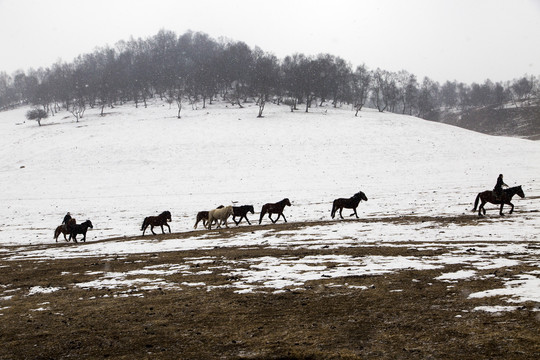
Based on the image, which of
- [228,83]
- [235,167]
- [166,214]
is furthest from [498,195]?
[228,83]

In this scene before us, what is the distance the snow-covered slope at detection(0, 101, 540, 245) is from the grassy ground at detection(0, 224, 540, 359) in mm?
16610

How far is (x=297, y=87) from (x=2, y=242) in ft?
284

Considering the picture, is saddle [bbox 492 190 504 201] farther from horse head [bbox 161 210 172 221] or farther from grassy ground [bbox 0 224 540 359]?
horse head [bbox 161 210 172 221]

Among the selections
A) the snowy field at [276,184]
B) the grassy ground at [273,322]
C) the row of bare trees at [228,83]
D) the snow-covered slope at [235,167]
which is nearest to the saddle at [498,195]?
the snowy field at [276,184]

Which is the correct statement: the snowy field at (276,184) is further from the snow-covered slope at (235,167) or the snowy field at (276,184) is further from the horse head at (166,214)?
the horse head at (166,214)

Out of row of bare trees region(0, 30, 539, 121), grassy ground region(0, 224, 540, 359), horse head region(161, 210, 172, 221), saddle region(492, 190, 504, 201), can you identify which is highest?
row of bare trees region(0, 30, 539, 121)

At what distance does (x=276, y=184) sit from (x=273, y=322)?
1531 inches

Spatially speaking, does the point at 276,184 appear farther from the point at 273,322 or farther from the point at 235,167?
the point at 273,322

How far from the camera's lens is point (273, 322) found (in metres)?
8.15

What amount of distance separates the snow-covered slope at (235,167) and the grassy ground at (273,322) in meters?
16.6

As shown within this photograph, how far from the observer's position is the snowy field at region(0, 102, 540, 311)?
1429 centimetres

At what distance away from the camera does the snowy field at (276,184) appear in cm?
1429

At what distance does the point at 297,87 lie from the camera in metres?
105

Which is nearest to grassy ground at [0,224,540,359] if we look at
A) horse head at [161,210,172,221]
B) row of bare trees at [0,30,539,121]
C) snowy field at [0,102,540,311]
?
snowy field at [0,102,540,311]
